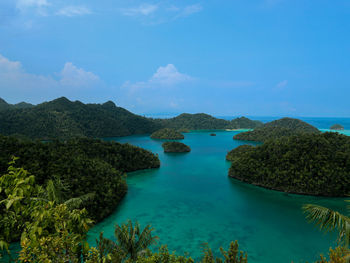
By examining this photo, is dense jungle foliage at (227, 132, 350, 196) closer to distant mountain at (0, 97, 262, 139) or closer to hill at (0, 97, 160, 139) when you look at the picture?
distant mountain at (0, 97, 262, 139)

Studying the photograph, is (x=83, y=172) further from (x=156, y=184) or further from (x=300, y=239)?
(x=300, y=239)

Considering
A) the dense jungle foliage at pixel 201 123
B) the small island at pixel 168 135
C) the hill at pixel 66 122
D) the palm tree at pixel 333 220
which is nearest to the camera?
the palm tree at pixel 333 220

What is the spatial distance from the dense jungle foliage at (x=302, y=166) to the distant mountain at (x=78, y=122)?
2835 inches

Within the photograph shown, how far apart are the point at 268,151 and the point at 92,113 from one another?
107303 mm

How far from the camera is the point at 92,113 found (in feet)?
389

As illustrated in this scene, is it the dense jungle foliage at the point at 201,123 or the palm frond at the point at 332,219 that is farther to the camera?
the dense jungle foliage at the point at 201,123

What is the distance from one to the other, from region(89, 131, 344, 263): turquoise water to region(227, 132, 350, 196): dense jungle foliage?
1.30 meters

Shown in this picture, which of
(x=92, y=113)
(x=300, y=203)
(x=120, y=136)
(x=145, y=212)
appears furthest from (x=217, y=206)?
(x=92, y=113)

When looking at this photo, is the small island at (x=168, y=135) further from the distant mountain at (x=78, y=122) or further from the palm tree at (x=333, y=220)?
the palm tree at (x=333, y=220)

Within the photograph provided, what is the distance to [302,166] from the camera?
26859 mm

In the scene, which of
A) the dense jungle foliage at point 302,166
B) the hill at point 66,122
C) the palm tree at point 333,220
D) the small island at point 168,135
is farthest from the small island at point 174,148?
the palm tree at point 333,220

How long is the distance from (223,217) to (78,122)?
101m

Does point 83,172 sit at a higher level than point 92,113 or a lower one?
lower

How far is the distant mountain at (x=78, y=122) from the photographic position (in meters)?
86.1
